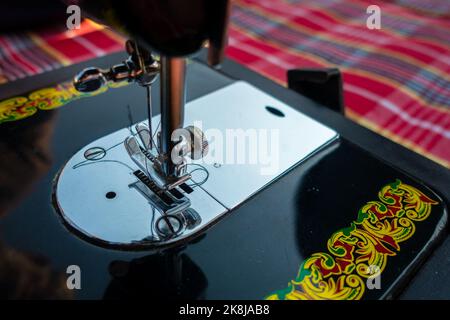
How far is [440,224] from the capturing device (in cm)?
62

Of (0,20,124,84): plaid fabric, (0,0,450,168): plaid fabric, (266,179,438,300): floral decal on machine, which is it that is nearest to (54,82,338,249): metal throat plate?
(266,179,438,300): floral decal on machine

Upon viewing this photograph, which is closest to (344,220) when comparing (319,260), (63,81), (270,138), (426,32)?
(319,260)

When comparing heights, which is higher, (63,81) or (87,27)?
(63,81)

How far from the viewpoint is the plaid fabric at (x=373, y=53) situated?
41.6 inches

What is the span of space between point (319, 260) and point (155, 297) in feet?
0.69

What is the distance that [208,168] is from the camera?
652 mm

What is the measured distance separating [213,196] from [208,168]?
0.06 meters

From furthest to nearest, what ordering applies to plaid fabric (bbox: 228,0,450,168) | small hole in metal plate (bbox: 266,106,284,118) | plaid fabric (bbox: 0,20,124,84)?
plaid fabric (bbox: 0,20,124,84)
plaid fabric (bbox: 228,0,450,168)
small hole in metal plate (bbox: 266,106,284,118)

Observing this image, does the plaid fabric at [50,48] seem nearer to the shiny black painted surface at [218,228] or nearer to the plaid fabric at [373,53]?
the plaid fabric at [373,53]

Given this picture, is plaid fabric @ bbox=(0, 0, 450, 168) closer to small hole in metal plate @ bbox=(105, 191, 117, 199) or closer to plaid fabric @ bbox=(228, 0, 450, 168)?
plaid fabric @ bbox=(228, 0, 450, 168)

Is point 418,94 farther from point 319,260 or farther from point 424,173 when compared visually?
point 319,260

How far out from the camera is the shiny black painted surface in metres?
0.52

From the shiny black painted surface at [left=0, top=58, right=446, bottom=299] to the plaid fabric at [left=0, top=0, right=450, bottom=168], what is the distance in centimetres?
40

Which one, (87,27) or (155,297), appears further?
(87,27)
